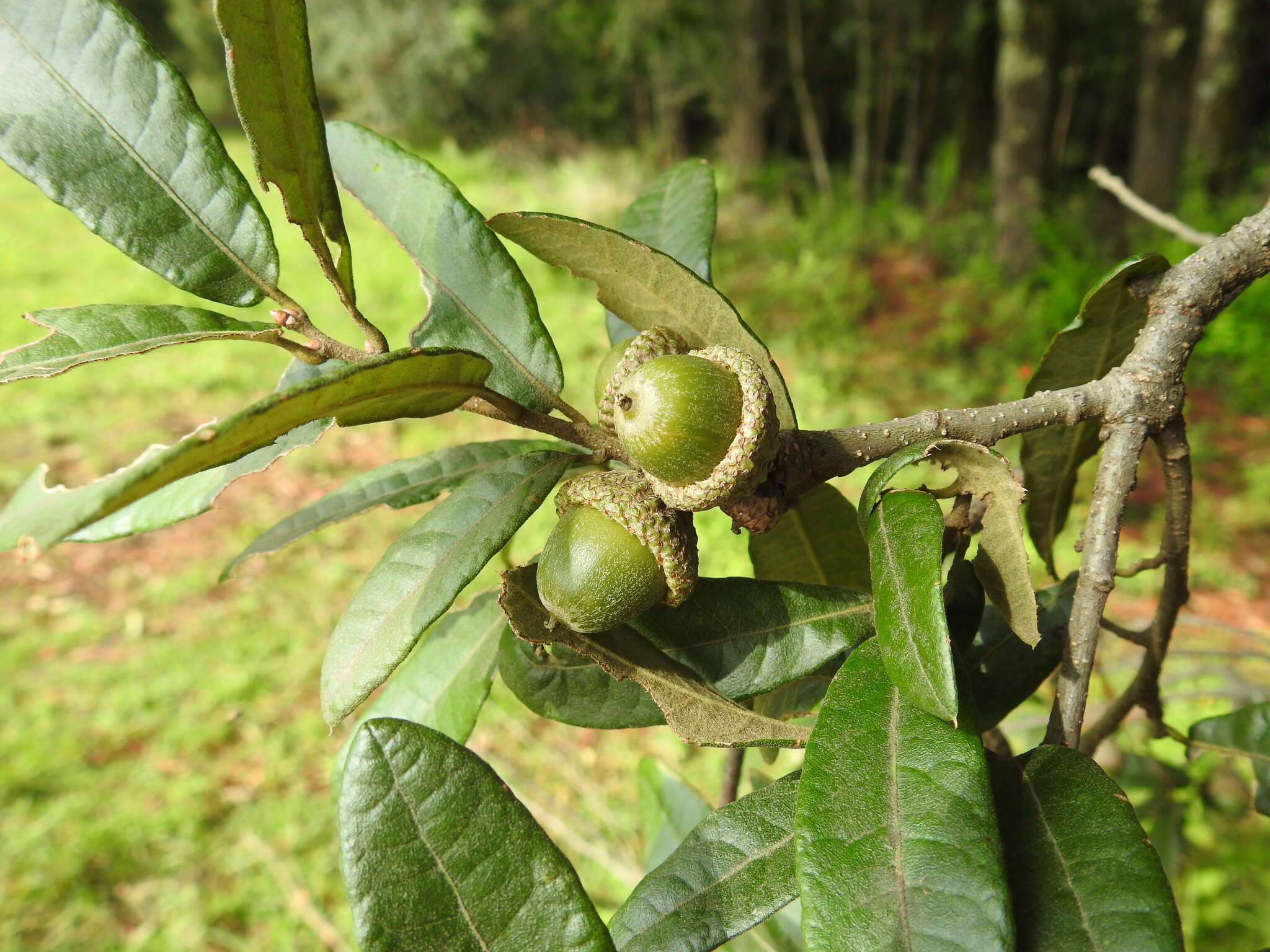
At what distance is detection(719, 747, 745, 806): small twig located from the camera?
784mm

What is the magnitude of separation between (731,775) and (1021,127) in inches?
217

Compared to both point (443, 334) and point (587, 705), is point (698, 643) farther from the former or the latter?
point (443, 334)

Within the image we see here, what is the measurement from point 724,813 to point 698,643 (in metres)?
0.12

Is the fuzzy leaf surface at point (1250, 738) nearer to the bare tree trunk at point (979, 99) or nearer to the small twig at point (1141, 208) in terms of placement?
the small twig at point (1141, 208)

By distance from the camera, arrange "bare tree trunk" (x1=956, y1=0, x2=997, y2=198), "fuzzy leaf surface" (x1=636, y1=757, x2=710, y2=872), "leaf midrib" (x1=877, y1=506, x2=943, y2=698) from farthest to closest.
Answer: "bare tree trunk" (x1=956, y1=0, x2=997, y2=198), "fuzzy leaf surface" (x1=636, y1=757, x2=710, y2=872), "leaf midrib" (x1=877, y1=506, x2=943, y2=698)

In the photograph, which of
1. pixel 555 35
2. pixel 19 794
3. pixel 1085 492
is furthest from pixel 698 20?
pixel 19 794

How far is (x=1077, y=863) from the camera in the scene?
1.56ft

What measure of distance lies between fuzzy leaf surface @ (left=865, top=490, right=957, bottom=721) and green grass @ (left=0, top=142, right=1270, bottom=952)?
690 mm

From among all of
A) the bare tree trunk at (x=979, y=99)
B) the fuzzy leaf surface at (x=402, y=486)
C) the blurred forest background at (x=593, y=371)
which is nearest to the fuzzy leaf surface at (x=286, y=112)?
the fuzzy leaf surface at (x=402, y=486)

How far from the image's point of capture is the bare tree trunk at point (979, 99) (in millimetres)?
7703

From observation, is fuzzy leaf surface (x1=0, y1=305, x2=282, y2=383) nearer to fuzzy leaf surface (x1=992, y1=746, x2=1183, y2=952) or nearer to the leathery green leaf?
the leathery green leaf

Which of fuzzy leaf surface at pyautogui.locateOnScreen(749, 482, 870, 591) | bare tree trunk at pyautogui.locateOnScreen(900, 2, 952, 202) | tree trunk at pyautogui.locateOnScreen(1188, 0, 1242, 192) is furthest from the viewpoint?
bare tree trunk at pyautogui.locateOnScreen(900, 2, 952, 202)

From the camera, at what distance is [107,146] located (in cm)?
55

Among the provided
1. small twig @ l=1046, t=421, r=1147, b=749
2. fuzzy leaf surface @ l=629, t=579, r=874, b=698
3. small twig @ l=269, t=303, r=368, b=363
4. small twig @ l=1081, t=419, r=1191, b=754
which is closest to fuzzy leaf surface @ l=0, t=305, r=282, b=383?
small twig @ l=269, t=303, r=368, b=363
